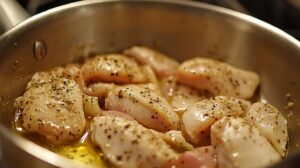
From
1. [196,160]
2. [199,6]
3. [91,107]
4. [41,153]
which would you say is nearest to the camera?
[41,153]

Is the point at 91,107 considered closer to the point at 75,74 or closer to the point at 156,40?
the point at 75,74

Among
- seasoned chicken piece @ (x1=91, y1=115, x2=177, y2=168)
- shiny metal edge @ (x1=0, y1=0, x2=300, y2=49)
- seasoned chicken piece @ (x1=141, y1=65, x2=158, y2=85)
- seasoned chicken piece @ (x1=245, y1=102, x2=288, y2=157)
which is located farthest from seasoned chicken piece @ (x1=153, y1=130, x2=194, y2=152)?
shiny metal edge @ (x1=0, y1=0, x2=300, y2=49)

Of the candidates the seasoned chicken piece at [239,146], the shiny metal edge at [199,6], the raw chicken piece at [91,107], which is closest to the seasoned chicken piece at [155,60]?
the shiny metal edge at [199,6]

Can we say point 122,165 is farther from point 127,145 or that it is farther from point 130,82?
point 130,82

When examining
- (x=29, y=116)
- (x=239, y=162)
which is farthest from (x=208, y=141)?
(x=29, y=116)

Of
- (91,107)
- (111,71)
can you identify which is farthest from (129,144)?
(111,71)

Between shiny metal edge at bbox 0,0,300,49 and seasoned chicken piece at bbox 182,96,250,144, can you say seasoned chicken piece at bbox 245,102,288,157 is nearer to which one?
seasoned chicken piece at bbox 182,96,250,144
